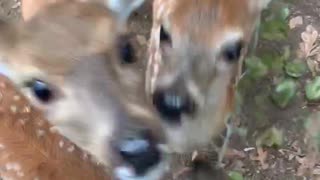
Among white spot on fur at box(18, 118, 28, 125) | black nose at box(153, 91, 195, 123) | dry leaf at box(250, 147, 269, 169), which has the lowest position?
dry leaf at box(250, 147, 269, 169)

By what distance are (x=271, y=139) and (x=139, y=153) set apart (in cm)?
96

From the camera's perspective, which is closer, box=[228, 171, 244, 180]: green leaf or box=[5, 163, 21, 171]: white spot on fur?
box=[5, 163, 21, 171]: white spot on fur

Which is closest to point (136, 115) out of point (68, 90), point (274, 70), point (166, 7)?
point (68, 90)

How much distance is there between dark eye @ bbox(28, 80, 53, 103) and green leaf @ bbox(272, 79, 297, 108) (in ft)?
3.53

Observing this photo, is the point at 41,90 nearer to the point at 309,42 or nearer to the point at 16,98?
the point at 16,98

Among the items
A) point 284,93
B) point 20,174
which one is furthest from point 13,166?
point 284,93

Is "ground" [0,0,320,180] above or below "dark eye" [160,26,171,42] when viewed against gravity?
below

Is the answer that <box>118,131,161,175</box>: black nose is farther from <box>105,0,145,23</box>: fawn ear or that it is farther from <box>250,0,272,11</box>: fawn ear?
<box>250,0,272,11</box>: fawn ear

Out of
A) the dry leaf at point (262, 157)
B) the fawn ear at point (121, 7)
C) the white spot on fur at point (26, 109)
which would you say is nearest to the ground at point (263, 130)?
the dry leaf at point (262, 157)

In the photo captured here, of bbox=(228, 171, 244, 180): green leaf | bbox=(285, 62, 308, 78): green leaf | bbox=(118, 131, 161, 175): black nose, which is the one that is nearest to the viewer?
bbox=(118, 131, 161, 175): black nose

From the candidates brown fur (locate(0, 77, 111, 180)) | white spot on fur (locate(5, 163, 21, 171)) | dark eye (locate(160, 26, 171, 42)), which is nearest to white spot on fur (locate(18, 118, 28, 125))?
brown fur (locate(0, 77, 111, 180))

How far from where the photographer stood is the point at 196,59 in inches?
107

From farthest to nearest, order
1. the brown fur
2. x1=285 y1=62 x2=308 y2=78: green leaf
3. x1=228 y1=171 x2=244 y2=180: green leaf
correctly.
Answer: x1=285 y1=62 x2=308 y2=78: green leaf → x1=228 y1=171 x2=244 y2=180: green leaf → the brown fur

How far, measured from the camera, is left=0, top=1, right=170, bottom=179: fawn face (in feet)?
8.80
